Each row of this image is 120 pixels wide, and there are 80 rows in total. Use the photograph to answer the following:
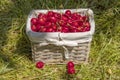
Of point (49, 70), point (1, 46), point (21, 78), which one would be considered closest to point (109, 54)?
point (49, 70)

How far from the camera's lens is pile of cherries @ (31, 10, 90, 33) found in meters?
2.32

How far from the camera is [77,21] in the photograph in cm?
239

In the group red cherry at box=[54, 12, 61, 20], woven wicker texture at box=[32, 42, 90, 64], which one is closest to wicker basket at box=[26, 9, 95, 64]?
woven wicker texture at box=[32, 42, 90, 64]

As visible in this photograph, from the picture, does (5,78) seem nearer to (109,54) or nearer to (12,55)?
(12,55)

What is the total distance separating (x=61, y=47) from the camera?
238 cm

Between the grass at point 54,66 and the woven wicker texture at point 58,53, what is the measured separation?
5cm

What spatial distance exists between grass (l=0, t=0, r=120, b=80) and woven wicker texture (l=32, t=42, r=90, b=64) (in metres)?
0.05

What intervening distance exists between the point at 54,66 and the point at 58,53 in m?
0.15

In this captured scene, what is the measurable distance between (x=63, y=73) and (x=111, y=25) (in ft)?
2.17

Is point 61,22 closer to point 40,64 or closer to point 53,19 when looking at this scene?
point 53,19

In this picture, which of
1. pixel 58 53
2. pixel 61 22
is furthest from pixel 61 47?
pixel 61 22

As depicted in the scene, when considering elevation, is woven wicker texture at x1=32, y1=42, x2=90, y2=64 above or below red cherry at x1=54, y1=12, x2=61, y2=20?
below

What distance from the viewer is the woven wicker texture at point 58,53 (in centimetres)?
238

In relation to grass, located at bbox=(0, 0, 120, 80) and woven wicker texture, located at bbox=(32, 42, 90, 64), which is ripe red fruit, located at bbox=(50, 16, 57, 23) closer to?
woven wicker texture, located at bbox=(32, 42, 90, 64)
